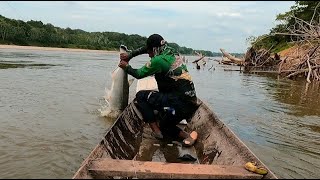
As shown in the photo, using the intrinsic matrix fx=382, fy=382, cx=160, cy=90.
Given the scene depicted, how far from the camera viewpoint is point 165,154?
6.68 metres

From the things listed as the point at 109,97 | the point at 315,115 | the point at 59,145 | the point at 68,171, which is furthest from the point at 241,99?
the point at 68,171

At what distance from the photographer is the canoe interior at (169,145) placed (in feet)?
18.3

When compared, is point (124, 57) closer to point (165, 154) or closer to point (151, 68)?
point (151, 68)

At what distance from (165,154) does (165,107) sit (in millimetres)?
823

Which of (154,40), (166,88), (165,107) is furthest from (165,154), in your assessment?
(154,40)

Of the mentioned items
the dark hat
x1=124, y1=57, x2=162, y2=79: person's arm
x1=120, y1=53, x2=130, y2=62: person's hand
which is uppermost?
the dark hat

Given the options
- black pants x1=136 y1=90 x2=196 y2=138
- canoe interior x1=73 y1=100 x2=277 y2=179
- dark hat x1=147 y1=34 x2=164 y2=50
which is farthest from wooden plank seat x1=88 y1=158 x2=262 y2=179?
dark hat x1=147 y1=34 x2=164 y2=50

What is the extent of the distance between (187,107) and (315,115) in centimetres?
691

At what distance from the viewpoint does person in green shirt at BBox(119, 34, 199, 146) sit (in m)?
6.57

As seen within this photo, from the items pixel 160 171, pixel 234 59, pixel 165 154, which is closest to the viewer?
pixel 160 171

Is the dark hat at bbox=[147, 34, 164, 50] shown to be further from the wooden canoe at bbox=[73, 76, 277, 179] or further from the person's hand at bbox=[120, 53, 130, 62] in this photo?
the wooden canoe at bbox=[73, 76, 277, 179]

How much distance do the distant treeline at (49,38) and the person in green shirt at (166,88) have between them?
61.0 metres

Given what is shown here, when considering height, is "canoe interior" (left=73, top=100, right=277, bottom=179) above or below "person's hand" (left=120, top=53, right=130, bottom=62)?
below

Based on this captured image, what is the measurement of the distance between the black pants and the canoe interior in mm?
418
